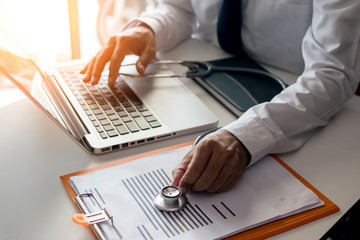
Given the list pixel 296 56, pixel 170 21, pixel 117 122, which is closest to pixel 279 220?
pixel 117 122

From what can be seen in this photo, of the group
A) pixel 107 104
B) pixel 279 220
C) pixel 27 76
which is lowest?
pixel 279 220

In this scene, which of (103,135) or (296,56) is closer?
(103,135)

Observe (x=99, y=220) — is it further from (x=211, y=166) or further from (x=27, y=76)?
(x=27, y=76)

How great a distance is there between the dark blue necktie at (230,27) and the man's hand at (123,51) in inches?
9.4

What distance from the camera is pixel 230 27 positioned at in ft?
4.51

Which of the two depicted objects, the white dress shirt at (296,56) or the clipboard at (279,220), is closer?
the clipboard at (279,220)

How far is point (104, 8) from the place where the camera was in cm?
224

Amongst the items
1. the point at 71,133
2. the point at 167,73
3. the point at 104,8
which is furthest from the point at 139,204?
the point at 104,8

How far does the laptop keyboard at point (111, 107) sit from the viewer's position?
93cm

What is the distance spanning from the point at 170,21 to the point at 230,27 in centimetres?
22

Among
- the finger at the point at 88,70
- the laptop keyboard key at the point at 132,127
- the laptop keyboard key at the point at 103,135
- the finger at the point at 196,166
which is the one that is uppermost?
the finger at the point at 88,70

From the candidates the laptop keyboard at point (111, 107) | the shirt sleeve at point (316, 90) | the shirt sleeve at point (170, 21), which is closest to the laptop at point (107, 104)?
the laptop keyboard at point (111, 107)

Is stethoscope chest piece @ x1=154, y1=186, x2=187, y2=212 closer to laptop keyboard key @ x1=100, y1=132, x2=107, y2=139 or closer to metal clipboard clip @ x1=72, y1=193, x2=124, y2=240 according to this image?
metal clipboard clip @ x1=72, y1=193, x2=124, y2=240

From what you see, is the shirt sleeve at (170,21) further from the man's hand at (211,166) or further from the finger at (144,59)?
the man's hand at (211,166)
